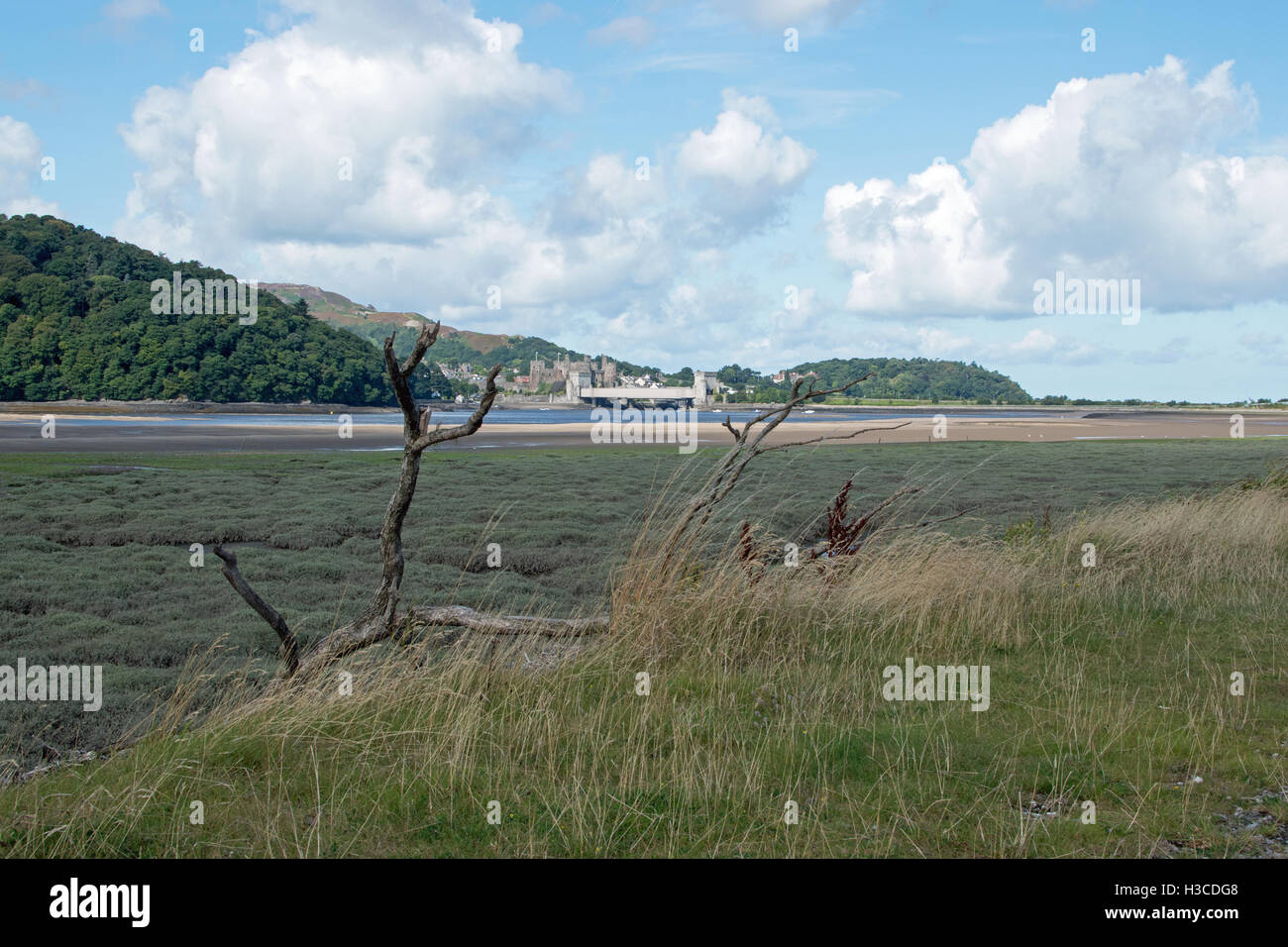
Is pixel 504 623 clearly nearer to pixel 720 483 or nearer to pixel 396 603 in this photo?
pixel 396 603

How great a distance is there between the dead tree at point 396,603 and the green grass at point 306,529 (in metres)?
1.07

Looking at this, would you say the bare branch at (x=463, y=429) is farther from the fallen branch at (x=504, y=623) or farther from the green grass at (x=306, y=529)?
the green grass at (x=306, y=529)

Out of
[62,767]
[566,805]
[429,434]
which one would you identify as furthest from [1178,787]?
[62,767]

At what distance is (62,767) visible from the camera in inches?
233

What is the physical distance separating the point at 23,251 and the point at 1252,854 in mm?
177231

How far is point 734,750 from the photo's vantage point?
18.1 feet

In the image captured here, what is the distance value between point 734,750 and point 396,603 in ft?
10.5

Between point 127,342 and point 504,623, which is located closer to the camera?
point 504,623

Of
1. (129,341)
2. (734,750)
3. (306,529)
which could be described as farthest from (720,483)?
(129,341)

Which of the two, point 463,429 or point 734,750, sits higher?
point 463,429

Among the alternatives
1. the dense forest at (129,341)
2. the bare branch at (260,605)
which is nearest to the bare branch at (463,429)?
the bare branch at (260,605)

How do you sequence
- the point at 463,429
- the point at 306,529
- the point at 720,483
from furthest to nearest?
the point at 306,529
the point at 720,483
the point at 463,429

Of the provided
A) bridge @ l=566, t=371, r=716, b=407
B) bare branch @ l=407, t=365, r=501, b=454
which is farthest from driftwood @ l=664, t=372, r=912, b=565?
bridge @ l=566, t=371, r=716, b=407

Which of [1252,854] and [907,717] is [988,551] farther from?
[1252,854]
